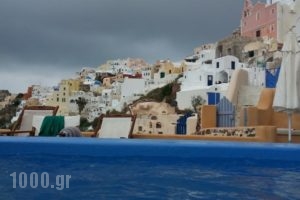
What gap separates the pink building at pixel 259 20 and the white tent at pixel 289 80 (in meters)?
53.4

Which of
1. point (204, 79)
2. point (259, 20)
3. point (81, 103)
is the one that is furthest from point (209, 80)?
point (81, 103)

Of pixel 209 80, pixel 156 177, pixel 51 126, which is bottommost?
pixel 156 177

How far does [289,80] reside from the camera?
27.9ft

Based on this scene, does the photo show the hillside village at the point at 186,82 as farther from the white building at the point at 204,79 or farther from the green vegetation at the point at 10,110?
the green vegetation at the point at 10,110

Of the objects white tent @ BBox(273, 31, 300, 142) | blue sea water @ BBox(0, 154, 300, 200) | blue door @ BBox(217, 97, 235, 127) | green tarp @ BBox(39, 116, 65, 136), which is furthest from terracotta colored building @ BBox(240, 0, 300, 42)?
blue sea water @ BBox(0, 154, 300, 200)

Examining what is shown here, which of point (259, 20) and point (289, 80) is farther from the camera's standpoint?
point (259, 20)

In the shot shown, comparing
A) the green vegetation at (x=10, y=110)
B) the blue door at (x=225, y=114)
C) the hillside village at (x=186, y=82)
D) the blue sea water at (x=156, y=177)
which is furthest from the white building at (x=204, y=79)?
the green vegetation at (x=10, y=110)

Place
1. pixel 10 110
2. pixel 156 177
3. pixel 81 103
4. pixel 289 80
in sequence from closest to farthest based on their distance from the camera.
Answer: pixel 156 177
pixel 289 80
pixel 81 103
pixel 10 110

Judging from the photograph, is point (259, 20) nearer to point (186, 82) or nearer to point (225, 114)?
point (186, 82)

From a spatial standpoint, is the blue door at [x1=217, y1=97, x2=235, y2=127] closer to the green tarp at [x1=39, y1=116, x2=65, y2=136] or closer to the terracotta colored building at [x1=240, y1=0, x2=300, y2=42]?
the green tarp at [x1=39, y1=116, x2=65, y2=136]

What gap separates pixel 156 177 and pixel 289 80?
475 centimetres

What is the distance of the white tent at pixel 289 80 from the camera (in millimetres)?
8484

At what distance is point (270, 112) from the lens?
1082cm

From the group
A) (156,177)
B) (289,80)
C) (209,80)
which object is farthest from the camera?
(209,80)
